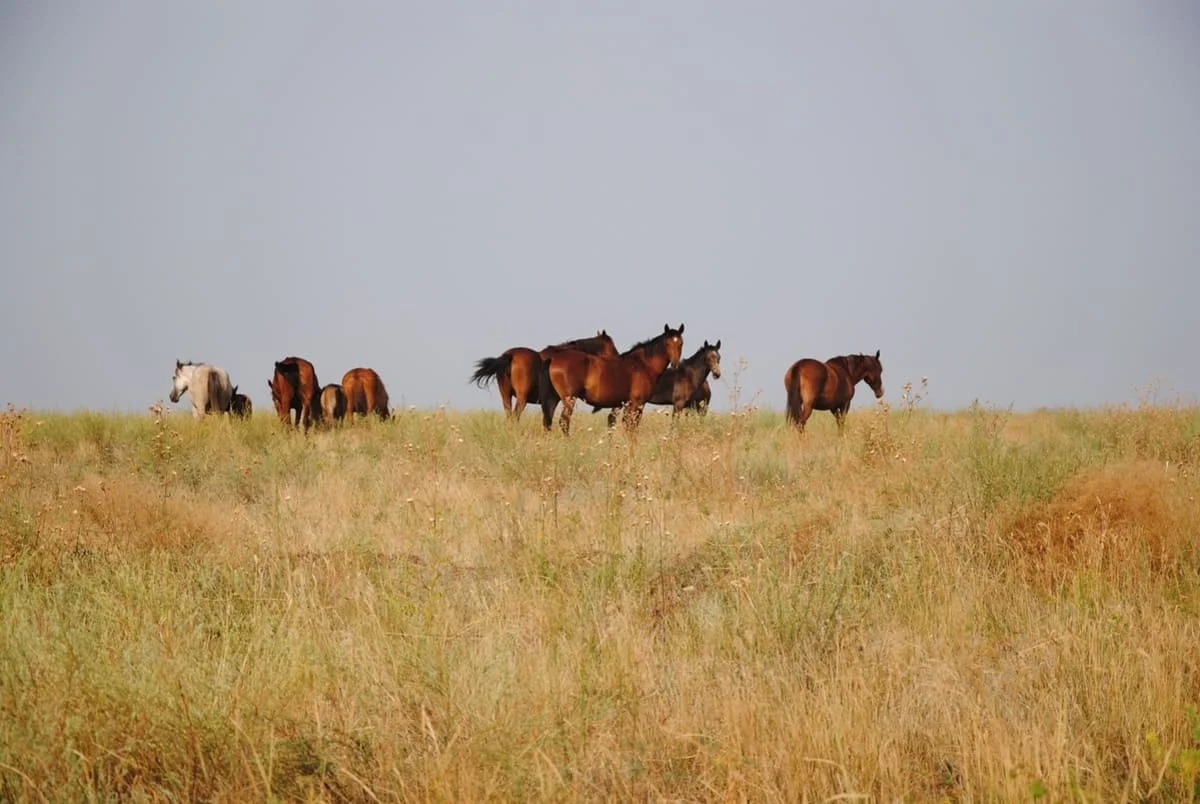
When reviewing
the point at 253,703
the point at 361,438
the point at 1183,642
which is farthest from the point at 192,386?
the point at 1183,642

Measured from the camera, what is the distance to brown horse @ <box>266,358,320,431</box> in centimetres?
1766

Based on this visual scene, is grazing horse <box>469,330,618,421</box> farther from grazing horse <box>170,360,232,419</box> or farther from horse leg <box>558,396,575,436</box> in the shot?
grazing horse <box>170,360,232,419</box>

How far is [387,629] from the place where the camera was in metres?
4.46

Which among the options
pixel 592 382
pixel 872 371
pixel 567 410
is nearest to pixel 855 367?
pixel 872 371

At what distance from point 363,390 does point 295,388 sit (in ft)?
6.40

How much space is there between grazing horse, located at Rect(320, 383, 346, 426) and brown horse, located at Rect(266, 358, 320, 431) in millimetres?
660

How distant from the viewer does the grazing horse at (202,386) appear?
20.1 metres

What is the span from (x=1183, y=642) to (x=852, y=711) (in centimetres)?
188

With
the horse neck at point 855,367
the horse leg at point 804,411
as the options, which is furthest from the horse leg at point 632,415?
the horse neck at point 855,367

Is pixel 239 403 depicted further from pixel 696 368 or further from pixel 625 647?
pixel 625 647

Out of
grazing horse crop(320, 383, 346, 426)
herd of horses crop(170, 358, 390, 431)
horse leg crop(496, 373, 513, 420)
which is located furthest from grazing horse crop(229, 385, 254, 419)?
horse leg crop(496, 373, 513, 420)

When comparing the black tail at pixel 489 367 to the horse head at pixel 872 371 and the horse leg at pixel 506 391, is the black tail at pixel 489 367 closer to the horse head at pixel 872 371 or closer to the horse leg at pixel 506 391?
the horse leg at pixel 506 391

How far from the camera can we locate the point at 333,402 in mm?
19062

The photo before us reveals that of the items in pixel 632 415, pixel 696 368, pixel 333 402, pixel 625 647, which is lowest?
pixel 625 647
